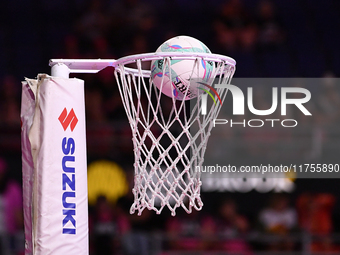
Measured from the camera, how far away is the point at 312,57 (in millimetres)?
7785

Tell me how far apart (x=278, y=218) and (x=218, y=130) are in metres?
1.39

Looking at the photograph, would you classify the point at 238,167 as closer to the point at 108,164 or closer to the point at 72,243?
the point at 108,164

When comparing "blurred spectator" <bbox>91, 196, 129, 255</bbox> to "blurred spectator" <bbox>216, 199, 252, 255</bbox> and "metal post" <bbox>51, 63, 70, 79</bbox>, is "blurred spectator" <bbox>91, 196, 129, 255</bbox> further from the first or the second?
"metal post" <bbox>51, 63, 70, 79</bbox>

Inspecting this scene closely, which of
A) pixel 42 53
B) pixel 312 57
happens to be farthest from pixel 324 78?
pixel 42 53

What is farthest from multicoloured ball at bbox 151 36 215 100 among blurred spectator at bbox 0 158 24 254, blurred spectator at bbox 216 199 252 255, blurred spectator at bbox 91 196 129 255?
blurred spectator at bbox 0 158 24 254

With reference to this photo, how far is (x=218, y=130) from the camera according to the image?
617 centimetres

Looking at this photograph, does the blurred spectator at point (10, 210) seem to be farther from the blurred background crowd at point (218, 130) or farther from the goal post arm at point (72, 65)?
the goal post arm at point (72, 65)

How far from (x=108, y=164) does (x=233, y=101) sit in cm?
182

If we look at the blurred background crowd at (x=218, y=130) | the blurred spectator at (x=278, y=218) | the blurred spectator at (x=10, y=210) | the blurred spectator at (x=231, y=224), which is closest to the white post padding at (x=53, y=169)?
the blurred background crowd at (x=218, y=130)

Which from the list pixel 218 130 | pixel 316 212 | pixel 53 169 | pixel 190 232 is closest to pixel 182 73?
pixel 53 169

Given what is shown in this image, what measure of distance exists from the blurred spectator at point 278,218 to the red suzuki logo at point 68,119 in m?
4.34

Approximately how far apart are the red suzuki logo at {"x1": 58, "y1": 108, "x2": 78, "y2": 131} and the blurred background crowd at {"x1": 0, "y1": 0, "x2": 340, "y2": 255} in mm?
3444

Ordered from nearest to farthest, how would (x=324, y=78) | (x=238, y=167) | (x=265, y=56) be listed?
(x=238, y=167) → (x=324, y=78) → (x=265, y=56)

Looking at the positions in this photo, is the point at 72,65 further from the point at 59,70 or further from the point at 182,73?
the point at 182,73
